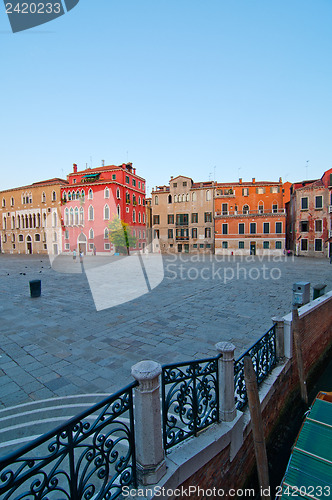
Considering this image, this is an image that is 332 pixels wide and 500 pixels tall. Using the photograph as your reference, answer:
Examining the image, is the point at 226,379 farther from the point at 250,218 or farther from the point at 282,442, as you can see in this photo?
the point at 250,218

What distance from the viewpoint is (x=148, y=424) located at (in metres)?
1.96

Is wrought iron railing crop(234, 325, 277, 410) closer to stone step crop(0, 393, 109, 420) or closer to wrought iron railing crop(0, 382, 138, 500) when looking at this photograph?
wrought iron railing crop(0, 382, 138, 500)

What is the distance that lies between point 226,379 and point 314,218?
31143mm

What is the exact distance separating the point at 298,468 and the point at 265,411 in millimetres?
932

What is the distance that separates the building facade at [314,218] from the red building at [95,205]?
22.0m

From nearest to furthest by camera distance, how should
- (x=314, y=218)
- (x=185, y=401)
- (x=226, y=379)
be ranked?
1. (x=185, y=401)
2. (x=226, y=379)
3. (x=314, y=218)

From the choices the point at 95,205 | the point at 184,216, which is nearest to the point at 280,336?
the point at 95,205

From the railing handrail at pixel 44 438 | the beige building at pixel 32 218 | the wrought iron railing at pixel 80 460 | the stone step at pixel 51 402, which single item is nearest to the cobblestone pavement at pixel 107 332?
the stone step at pixel 51 402

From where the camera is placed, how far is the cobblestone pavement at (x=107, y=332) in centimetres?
422

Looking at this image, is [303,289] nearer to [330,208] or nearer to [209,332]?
[209,332]

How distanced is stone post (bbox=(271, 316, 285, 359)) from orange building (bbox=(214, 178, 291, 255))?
29265 mm

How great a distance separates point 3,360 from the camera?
490cm

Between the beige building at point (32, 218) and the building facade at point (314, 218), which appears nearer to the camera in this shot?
the building facade at point (314, 218)
